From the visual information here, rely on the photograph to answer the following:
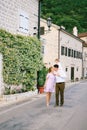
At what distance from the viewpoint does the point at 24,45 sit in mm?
22078

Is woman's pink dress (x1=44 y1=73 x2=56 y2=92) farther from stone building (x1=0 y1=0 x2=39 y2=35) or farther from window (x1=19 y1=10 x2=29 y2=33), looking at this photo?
window (x1=19 y1=10 x2=29 y2=33)

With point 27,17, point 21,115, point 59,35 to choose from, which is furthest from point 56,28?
point 21,115

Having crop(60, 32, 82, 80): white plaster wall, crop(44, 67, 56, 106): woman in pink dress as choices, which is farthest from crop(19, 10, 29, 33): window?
crop(60, 32, 82, 80): white plaster wall

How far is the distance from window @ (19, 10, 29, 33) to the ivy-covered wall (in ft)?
4.45

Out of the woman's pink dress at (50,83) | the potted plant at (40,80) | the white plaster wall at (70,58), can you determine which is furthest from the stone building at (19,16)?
the white plaster wall at (70,58)

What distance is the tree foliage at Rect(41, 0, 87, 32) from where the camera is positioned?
230ft

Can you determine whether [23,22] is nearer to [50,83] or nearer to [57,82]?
[50,83]

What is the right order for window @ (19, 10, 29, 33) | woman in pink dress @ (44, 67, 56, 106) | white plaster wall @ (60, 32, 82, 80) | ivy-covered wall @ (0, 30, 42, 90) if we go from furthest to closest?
1. white plaster wall @ (60, 32, 82, 80)
2. window @ (19, 10, 29, 33)
3. ivy-covered wall @ (0, 30, 42, 90)
4. woman in pink dress @ (44, 67, 56, 106)

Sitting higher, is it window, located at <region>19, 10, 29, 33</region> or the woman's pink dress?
window, located at <region>19, 10, 29, 33</region>

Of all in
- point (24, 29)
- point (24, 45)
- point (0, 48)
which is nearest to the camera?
point (0, 48)

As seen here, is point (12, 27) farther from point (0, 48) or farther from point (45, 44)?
point (45, 44)

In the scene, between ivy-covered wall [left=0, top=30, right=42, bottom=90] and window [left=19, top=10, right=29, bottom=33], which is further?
window [left=19, top=10, right=29, bottom=33]

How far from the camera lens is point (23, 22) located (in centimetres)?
2473

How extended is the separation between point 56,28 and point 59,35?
105 centimetres
